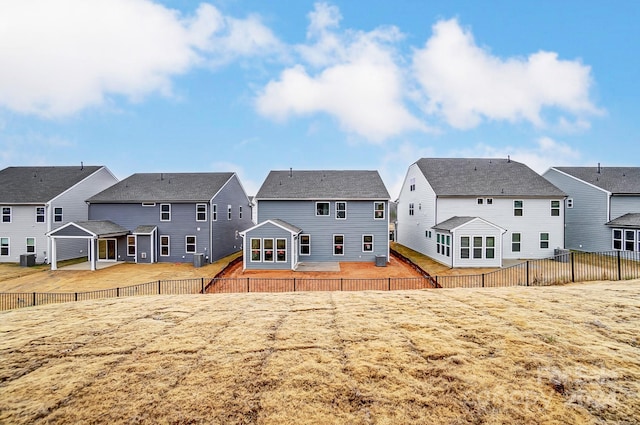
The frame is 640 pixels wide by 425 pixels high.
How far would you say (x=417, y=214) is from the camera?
28094 millimetres

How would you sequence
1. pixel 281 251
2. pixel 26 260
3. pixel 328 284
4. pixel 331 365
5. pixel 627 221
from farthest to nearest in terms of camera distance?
pixel 627 221 < pixel 26 260 < pixel 281 251 < pixel 328 284 < pixel 331 365

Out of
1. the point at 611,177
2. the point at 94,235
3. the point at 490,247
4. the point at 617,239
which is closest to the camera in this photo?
the point at 94,235

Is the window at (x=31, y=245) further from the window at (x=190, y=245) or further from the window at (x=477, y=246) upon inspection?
the window at (x=477, y=246)

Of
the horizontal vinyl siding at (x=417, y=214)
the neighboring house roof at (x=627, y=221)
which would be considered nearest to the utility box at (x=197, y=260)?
the horizontal vinyl siding at (x=417, y=214)

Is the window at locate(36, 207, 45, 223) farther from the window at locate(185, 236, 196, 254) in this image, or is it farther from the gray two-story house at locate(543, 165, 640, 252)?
the gray two-story house at locate(543, 165, 640, 252)

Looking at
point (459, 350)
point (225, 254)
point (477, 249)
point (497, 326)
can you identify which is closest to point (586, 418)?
point (459, 350)

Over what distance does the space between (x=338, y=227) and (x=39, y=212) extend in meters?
24.1

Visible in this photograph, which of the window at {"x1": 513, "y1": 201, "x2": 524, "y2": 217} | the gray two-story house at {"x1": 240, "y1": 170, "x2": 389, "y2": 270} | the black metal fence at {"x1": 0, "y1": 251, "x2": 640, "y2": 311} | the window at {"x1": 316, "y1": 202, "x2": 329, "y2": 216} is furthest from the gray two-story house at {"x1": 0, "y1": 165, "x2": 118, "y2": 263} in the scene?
the window at {"x1": 513, "y1": 201, "x2": 524, "y2": 217}

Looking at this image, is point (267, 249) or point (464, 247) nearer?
point (464, 247)

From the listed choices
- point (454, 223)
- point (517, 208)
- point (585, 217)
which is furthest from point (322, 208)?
point (585, 217)

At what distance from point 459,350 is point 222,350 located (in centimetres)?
445

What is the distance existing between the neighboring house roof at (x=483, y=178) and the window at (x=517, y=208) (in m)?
0.67

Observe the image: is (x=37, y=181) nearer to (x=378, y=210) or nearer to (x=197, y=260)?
(x=197, y=260)

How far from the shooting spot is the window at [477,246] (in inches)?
806
